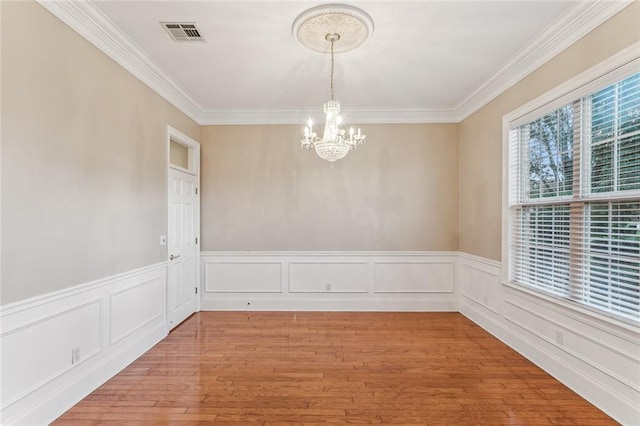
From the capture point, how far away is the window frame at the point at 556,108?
6.98ft

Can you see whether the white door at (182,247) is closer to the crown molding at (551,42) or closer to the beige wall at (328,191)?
the beige wall at (328,191)

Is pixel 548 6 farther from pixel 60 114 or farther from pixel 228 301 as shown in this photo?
pixel 228 301

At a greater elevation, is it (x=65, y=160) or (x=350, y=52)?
(x=350, y=52)

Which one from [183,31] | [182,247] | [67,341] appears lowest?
[67,341]

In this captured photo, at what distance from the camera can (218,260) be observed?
475cm

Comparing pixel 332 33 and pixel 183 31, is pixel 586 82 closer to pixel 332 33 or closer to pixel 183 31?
pixel 332 33

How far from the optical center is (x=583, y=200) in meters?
2.50

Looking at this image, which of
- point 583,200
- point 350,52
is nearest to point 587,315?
→ point 583,200

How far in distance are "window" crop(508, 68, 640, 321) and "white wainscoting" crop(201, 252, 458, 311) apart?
1492 mm

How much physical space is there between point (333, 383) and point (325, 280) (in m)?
2.12

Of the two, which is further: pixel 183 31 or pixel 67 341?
pixel 183 31

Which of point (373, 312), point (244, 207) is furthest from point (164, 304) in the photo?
point (373, 312)

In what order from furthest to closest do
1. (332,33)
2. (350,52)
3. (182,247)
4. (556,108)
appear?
(182,247) → (350,52) → (556,108) → (332,33)

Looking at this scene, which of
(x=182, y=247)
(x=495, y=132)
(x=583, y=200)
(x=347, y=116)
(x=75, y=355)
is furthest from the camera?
(x=347, y=116)
